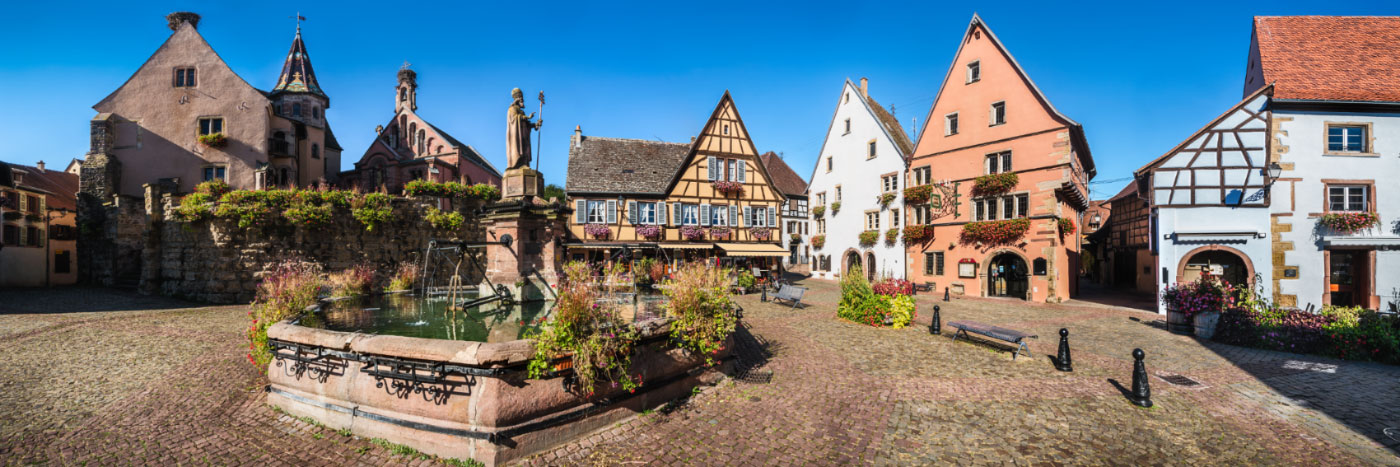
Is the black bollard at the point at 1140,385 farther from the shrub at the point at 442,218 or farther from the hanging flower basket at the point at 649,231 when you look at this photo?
the shrub at the point at 442,218

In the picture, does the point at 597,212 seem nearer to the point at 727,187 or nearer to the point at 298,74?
the point at 727,187

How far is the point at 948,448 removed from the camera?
5410 millimetres

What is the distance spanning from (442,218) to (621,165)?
9304 millimetres

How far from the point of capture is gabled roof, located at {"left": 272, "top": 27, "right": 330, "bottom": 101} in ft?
99.9

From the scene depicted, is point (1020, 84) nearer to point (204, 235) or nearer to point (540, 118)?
point (540, 118)

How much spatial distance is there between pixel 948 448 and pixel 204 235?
24.3m

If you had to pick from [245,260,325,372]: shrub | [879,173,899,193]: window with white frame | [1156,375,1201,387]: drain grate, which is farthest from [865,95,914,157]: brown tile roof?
[245,260,325,372]: shrub

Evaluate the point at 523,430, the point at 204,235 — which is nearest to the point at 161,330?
the point at 204,235

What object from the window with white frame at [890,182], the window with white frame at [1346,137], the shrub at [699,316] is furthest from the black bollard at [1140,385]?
the window with white frame at [890,182]

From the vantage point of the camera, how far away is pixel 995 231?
845 inches

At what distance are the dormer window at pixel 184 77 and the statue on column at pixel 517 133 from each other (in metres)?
26.0

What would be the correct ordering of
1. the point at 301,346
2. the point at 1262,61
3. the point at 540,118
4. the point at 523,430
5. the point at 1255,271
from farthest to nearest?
the point at 1262,61 → the point at 1255,271 → the point at 540,118 → the point at 301,346 → the point at 523,430

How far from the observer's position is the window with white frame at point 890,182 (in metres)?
26.5

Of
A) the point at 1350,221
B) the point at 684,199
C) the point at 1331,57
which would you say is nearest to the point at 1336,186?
the point at 1350,221
